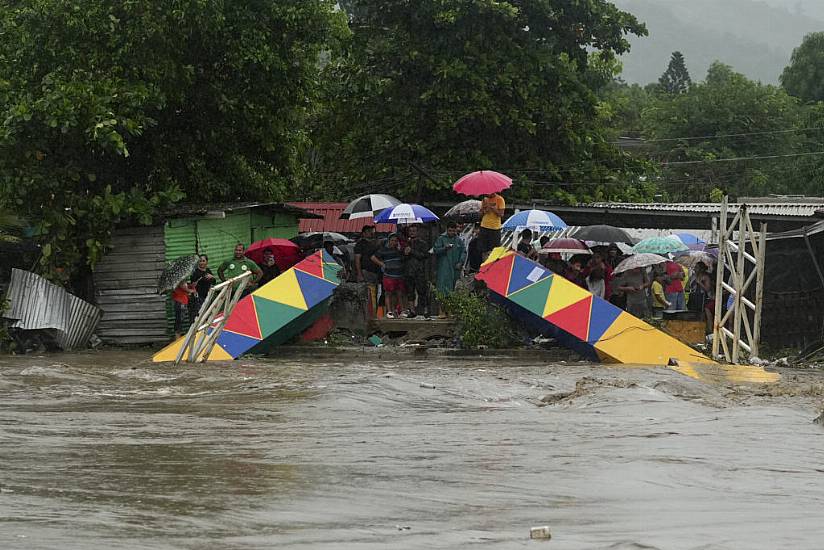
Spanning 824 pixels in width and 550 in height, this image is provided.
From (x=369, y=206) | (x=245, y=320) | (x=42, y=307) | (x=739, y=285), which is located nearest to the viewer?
(x=739, y=285)

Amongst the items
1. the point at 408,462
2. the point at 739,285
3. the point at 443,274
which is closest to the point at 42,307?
the point at 443,274

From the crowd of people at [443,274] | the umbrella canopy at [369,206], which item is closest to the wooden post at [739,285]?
the crowd of people at [443,274]

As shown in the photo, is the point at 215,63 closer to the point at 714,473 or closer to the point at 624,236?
the point at 624,236

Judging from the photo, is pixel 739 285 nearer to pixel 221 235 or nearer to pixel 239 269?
pixel 239 269

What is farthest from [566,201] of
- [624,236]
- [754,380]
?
[754,380]

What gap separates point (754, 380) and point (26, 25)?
12.6 m

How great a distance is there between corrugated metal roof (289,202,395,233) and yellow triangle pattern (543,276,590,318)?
40.0 feet

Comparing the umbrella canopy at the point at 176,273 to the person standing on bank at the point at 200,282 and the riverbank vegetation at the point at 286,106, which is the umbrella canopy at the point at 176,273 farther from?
the riverbank vegetation at the point at 286,106

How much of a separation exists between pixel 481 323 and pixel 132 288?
19.6 feet

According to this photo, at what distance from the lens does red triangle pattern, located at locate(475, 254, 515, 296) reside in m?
18.4

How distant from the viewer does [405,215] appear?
20469 mm

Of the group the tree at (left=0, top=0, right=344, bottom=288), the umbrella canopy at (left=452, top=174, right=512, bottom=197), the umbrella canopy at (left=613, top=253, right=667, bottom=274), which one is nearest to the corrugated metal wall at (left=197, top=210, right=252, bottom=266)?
the tree at (left=0, top=0, right=344, bottom=288)

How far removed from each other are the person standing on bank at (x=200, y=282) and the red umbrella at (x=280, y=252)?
0.92 m

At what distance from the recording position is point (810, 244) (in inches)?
684
